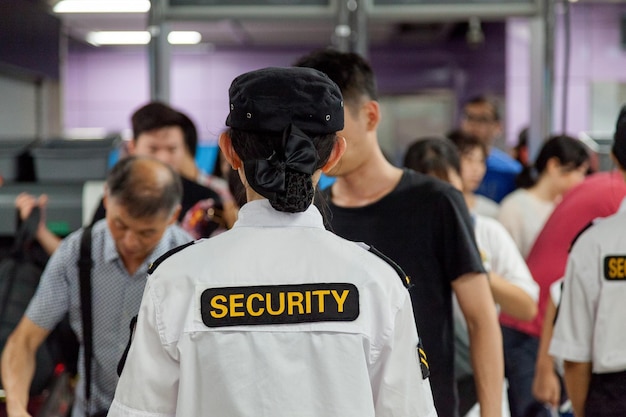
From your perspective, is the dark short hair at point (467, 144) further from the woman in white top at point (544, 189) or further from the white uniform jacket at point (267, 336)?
the white uniform jacket at point (267, 336)

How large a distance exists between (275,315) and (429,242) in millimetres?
830

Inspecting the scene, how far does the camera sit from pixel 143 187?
2275 mm

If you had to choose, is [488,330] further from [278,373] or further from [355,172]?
[278,373]

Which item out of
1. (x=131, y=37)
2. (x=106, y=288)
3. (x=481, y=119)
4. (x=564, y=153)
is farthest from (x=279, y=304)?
(x=131, y=37)

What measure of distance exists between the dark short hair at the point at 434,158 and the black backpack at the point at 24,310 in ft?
3.97

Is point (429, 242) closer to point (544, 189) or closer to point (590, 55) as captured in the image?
point (544, 189)

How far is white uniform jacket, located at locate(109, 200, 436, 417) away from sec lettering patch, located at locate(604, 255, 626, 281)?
A: 91cm

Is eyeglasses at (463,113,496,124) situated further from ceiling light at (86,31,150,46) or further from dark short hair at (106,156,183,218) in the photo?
ceiling light at (86,31,150,46)

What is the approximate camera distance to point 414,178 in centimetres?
211

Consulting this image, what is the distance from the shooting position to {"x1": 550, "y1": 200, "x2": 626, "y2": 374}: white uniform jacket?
2062 millimetres

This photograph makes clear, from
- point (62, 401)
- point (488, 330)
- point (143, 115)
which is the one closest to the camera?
point (488, 330)

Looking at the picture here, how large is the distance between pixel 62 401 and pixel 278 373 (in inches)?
62.7

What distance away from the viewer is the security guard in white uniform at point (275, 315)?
1.29m

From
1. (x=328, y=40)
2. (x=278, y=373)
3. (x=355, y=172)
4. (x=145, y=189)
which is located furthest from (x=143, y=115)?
(x=328, y=40)
